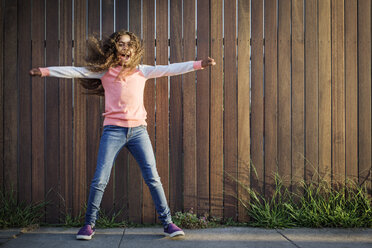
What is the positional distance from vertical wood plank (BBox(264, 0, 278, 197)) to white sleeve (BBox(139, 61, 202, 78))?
91cm

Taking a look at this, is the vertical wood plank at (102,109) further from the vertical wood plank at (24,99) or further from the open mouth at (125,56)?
the vertical wood plank at (24,99)

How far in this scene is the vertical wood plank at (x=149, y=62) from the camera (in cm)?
312

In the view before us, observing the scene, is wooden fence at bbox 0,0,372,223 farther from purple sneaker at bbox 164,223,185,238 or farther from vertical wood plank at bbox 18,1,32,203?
purple sneaker at bbox 164,223,185,238

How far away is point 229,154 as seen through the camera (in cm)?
314

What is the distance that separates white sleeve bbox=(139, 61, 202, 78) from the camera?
8.93ft

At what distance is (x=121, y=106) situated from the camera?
2.71 m

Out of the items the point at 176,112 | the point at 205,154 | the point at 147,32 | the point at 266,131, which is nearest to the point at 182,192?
the point at 205,154

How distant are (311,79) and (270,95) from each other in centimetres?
48

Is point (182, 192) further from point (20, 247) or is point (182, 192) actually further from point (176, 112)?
point (20, 247)

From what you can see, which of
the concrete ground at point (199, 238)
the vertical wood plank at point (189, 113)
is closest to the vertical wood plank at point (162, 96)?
the vertical wood plank at point (189, 113)

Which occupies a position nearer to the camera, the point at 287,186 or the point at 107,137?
the point at 107,137

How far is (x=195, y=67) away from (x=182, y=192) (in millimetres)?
1325

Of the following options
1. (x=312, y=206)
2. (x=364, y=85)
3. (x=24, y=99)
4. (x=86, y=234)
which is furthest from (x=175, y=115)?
(x=364, y=85)

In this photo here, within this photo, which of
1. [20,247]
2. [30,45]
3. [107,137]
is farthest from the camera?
[30,45]
